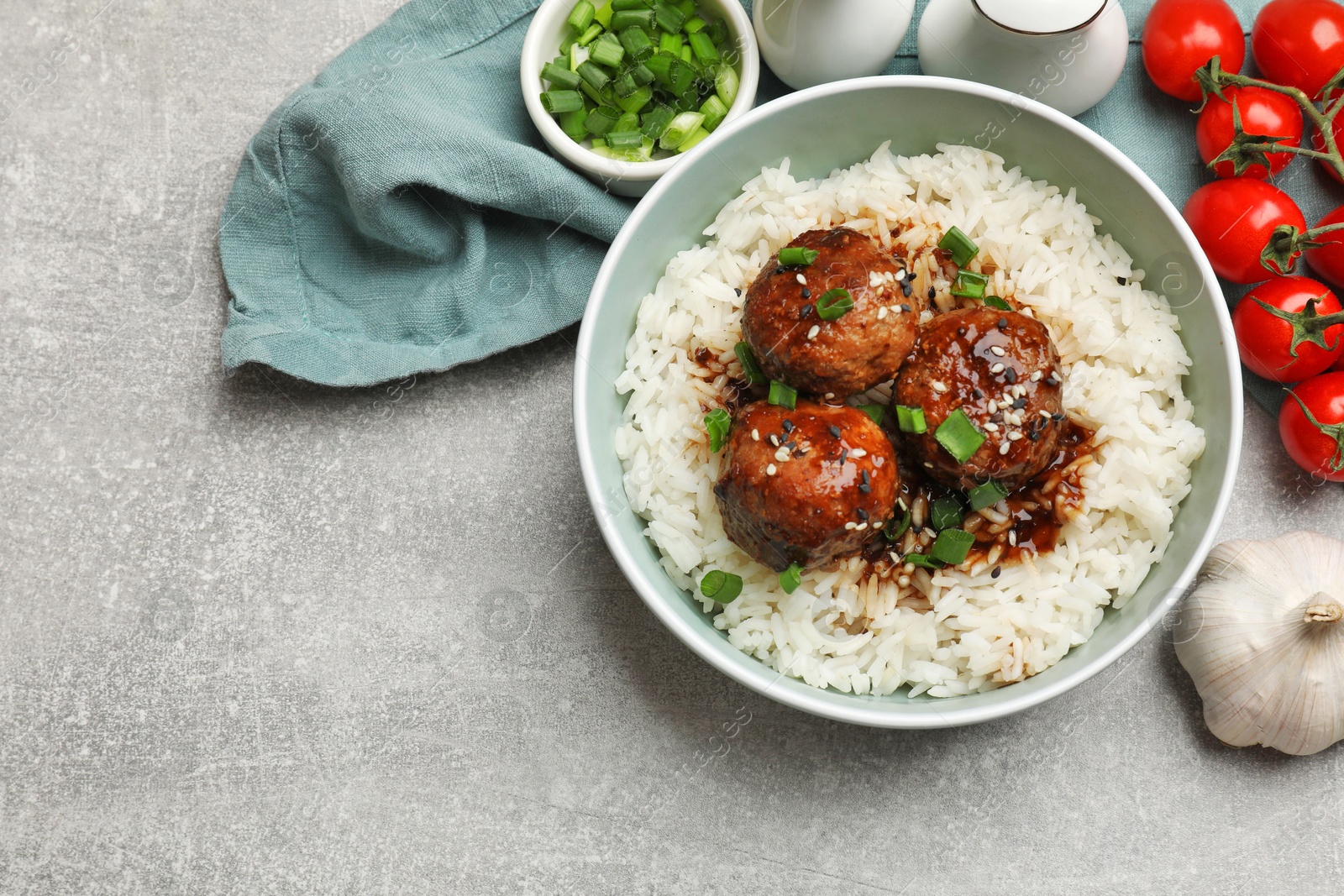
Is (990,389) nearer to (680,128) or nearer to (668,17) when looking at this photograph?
(680,128)

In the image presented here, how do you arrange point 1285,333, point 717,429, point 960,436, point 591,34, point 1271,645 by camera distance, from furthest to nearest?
point 591,34
point 1285,333
point 1271,645
point 717,429
point 960,436

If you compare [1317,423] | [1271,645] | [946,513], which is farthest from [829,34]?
[1271,645]

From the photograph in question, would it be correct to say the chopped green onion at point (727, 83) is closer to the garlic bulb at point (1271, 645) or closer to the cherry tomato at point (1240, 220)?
the cherry tomato at point (1240, 220)

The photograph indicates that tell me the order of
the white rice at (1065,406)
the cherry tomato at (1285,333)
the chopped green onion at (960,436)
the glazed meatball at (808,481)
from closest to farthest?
the glazed meatball at (808,481)
the chopped green onion at (960,436)
the white rice at (1065,406)
the cherry tomato at (1285,333)

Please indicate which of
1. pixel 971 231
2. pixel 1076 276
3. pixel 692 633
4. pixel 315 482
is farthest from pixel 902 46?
pixel 315 482

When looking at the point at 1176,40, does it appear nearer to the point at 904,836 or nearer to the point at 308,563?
the point at 904,836

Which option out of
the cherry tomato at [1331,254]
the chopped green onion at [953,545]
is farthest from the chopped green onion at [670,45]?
the cherry tomato at [1331,254]
